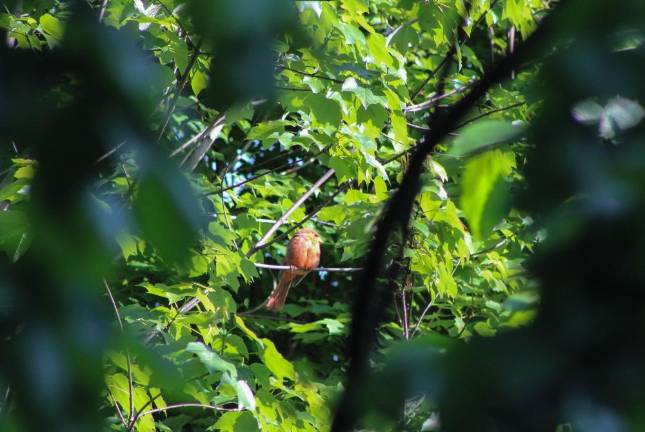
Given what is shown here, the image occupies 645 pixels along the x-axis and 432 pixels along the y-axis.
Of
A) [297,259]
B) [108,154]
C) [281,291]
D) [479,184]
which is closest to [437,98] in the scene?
[479,184]

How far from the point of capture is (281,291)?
5156mm

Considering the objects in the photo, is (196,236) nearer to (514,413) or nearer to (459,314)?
(514,413)

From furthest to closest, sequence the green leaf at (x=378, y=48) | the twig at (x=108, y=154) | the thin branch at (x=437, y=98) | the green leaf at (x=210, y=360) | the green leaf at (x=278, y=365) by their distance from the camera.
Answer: the green leaf at (x=378, y=48), the green leaf at (x=278, y=365), the green leaf at (x=210, y=360), the thin branch at (x=437, y=98), the twig at (x=108, y=154)

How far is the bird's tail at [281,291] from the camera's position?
501 cm

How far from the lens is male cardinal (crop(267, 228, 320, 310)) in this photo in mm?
4984

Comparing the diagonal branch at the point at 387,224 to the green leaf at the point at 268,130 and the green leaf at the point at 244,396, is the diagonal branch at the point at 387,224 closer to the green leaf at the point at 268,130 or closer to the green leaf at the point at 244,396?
the green leaf at the point at 244,396

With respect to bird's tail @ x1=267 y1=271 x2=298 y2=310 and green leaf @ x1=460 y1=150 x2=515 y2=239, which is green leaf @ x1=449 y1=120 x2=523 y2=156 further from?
bird's tail @ x1=267 y1=271 x2=298 y2=310

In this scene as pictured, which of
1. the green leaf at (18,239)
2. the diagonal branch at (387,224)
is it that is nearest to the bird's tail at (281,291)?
the green leaf at (18,239)

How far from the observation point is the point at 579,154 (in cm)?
53

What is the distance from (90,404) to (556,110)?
35 centimetres

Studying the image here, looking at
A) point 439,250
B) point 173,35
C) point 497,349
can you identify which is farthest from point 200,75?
point 497,349

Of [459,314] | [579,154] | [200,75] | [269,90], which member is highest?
[269,90]

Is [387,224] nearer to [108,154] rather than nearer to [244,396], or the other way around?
[108,154]

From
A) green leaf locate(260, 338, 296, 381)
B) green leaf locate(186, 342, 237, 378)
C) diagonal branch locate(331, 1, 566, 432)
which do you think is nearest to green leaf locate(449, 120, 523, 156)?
diagonal branch locate(331, 1, 566, 432)
